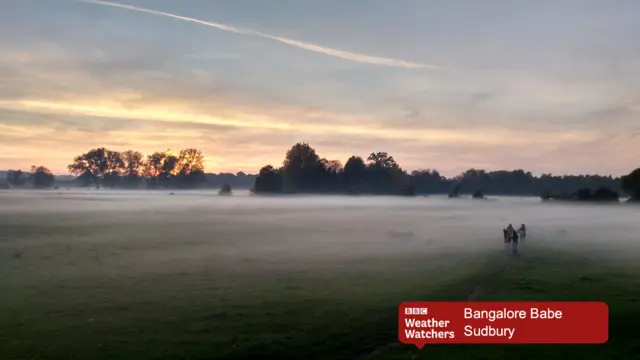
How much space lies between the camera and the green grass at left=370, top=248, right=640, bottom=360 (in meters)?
21.4

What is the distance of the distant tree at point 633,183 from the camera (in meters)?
188

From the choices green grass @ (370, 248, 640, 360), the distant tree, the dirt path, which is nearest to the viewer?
green grass @ (370, 248, 640, 360)

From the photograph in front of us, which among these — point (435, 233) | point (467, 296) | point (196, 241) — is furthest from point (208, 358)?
point (435, 233)

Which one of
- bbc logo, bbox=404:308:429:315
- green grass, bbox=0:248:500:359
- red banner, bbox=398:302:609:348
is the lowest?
green grass, bbox=0:248:500:359

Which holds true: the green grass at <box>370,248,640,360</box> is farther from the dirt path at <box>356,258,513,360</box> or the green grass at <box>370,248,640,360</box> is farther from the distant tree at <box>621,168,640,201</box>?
the distant tree at <box>621,168,640,201</box>

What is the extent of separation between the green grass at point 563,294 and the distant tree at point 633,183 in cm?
15788

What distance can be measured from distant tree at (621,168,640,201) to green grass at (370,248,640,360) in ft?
518

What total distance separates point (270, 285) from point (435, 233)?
45.5m

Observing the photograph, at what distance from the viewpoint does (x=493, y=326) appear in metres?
22.3

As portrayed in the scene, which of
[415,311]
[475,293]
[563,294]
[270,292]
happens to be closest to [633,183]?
[563,294]

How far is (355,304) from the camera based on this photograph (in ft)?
96.3

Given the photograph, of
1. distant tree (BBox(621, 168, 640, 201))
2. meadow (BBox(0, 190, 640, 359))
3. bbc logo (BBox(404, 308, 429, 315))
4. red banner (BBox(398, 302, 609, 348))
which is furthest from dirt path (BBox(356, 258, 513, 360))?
distant tree (BBox(621, 168, 640, 201))

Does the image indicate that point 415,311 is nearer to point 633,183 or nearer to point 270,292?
point 270,292

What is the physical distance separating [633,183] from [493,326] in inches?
7670
